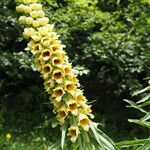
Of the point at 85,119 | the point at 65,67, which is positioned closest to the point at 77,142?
the point at 85,119

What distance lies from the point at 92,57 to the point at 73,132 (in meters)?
4.06

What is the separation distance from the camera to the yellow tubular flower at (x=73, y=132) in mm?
2043

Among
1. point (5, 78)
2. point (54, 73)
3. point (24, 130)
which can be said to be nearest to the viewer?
point (54, 73)

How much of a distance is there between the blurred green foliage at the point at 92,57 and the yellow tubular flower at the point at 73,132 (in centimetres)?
339

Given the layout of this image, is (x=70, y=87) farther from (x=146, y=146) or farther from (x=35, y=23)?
(x=146, y=146)

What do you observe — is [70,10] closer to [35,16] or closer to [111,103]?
[111,103]

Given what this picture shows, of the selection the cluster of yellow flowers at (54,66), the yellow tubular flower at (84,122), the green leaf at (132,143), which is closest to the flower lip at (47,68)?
the cluster of yellow flowers at (54,66)

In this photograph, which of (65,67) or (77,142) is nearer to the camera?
(65,67)

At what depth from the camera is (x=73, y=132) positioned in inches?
81.5

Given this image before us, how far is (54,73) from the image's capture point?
6.48ft

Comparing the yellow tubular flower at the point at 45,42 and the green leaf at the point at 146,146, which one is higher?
the yellow tubular flower at the point at 45,42

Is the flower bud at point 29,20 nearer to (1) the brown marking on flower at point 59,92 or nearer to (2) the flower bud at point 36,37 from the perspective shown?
(2) the flower bud at point 36,37

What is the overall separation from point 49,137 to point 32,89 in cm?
79

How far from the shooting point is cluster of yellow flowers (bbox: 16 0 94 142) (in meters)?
1.99
